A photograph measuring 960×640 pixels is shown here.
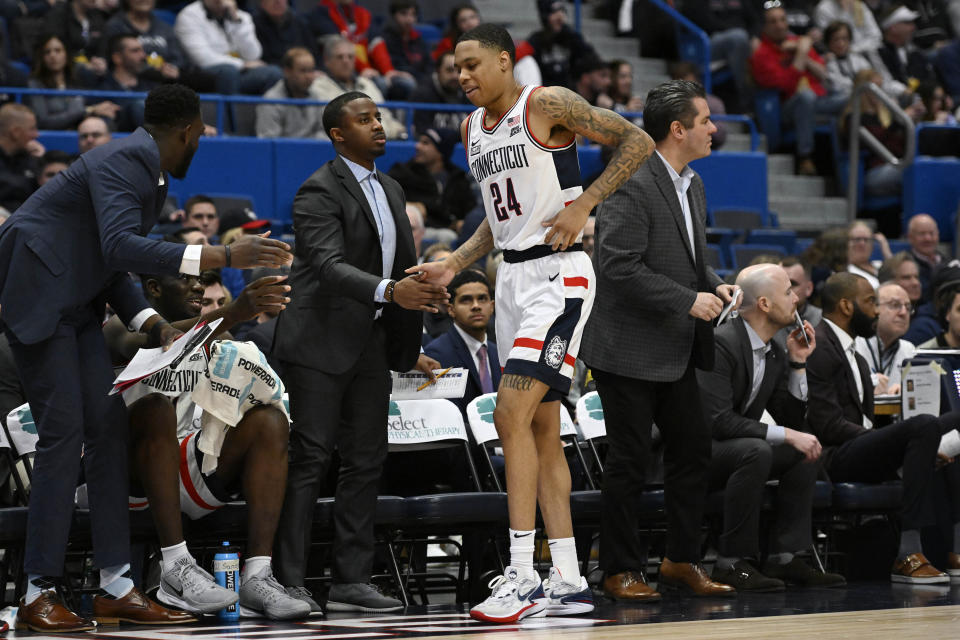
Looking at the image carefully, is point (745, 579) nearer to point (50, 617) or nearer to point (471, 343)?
point (471, 343)

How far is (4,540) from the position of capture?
5.18 metres

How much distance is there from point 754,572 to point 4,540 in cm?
317

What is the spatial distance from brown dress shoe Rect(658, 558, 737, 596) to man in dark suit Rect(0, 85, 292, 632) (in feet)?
6.94

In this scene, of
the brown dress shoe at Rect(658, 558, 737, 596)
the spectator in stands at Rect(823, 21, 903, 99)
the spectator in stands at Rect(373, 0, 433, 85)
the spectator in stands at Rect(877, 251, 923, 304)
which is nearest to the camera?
the brown dress shoe at Rect(658, 558, 737, 596)

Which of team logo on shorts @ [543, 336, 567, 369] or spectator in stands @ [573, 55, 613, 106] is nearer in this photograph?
team logo on shorts @ [543, 336, 567, 369]

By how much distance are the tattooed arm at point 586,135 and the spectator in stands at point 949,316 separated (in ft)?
11.6

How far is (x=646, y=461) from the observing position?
5836 mm

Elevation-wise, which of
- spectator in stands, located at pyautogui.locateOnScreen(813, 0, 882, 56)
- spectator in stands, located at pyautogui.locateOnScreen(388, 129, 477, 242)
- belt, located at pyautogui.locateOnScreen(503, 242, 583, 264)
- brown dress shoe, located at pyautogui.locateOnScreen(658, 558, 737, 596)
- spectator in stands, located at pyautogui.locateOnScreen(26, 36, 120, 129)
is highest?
spectator in stands, located at pyautogui.locateOnScreen(813, 0, 882, 56)

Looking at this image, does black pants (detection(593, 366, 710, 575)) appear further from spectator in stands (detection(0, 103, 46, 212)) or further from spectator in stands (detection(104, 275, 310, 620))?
spectator in stands (detection(0, 103, 46, 212))

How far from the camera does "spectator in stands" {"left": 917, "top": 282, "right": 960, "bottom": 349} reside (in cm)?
809

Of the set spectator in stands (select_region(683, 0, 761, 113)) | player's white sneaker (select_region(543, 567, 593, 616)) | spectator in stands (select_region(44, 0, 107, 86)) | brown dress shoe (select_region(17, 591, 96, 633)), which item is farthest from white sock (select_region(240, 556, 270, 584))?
spectator in stands (select_region(683, 0, 761, 113))

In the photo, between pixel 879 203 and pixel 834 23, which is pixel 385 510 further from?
pixel 834 23

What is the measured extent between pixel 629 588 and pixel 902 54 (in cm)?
1183

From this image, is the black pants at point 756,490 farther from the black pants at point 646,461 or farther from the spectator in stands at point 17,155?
the spectator in stands at point 17,155
